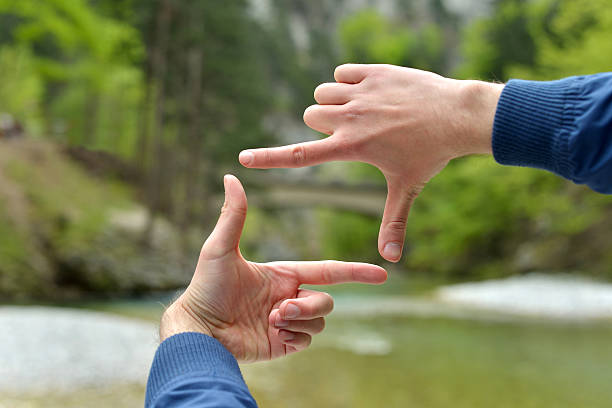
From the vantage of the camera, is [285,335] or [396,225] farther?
[285,335]

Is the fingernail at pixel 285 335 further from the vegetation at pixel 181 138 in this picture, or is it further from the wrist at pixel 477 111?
the vegetation at pixel 181 138

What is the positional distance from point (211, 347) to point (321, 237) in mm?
35515

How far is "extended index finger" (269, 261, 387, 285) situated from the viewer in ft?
5.32

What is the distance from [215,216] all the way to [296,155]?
18.7 meters

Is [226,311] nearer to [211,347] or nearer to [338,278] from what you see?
[211,347]

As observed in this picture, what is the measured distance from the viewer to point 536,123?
3.81 ft

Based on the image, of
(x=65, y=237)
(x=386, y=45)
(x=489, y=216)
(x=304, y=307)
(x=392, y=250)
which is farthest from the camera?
(x=386, y=45)

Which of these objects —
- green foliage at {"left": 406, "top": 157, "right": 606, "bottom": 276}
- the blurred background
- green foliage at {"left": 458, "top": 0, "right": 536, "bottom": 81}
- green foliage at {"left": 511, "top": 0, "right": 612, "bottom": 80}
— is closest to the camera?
the blurred background

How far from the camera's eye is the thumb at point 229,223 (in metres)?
1.54

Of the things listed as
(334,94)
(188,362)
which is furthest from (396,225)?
(188,362)

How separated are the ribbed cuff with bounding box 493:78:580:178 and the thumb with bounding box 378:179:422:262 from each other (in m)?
0.30

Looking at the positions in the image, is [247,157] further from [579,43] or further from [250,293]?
[579,43]

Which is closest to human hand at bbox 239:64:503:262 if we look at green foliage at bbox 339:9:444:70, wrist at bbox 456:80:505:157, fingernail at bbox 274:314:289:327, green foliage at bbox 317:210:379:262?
wrist at bbox 456:80:505:157

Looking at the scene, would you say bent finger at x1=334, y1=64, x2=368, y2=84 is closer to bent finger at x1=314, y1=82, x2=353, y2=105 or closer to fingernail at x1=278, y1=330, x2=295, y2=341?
bent finger at x1=314, y1=82, x2=353, y2=105
